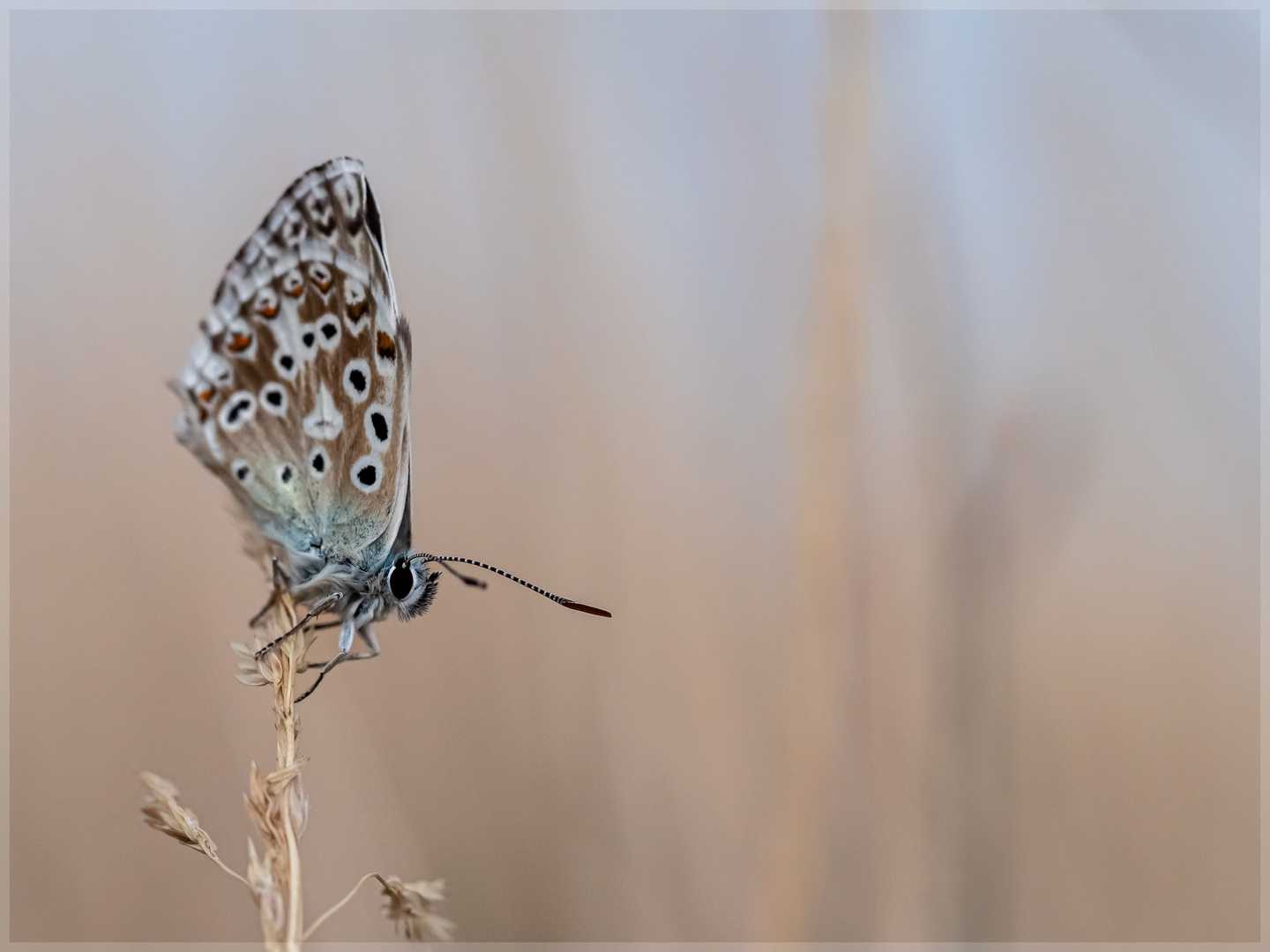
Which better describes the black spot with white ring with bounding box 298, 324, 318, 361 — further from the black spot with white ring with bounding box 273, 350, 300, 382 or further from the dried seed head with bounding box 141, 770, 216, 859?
the dried seed head with bounding box 141, 770, 216, 859

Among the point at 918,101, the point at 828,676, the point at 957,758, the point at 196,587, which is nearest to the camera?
the point at 828,676

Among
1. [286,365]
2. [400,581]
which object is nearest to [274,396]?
[286,365]

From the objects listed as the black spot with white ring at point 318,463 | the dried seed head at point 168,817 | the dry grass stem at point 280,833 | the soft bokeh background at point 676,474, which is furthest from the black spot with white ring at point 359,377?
the soft bokeh background at point 676,474

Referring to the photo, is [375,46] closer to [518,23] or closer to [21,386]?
[518,23]

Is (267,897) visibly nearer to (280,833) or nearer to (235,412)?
(280,833)

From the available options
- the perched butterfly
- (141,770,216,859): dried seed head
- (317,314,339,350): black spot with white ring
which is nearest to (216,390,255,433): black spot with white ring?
the perched butterfly

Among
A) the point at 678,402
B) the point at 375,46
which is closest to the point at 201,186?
the point at 375,46
